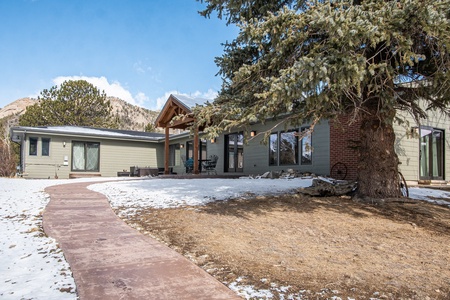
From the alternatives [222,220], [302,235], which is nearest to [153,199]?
[222,220]

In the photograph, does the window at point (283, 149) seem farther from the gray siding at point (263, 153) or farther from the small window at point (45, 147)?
the small window at point (45, 147)

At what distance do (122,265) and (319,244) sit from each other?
2015mm

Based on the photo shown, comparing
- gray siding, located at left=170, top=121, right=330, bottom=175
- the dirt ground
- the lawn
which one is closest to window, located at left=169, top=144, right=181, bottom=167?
gray siding, located at left=170, top=121, right=330, bottom=175

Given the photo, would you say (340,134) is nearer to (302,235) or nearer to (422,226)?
(422,226)

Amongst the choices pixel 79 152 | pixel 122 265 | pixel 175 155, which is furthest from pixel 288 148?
pixel 79 152

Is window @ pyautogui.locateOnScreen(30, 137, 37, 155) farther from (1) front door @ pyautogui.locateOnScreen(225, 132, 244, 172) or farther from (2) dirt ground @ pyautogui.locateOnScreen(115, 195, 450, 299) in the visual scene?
(2) dirt ground @ pyautogui.locateOnScreen(115, 195, 450, 299)

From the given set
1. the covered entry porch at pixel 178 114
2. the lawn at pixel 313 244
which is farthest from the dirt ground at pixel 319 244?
the covered entry porch at pixel 178 114

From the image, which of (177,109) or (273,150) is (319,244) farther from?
(177,109)

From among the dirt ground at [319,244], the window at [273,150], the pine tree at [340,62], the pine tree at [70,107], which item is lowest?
the dirt ground at [319,244]

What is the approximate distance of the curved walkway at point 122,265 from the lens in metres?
2.01

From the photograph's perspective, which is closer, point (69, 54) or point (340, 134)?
point (340, 134)

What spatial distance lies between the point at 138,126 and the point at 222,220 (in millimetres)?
55115

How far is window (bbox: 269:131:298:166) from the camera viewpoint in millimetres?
10953

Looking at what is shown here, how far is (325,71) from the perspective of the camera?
324 cm
